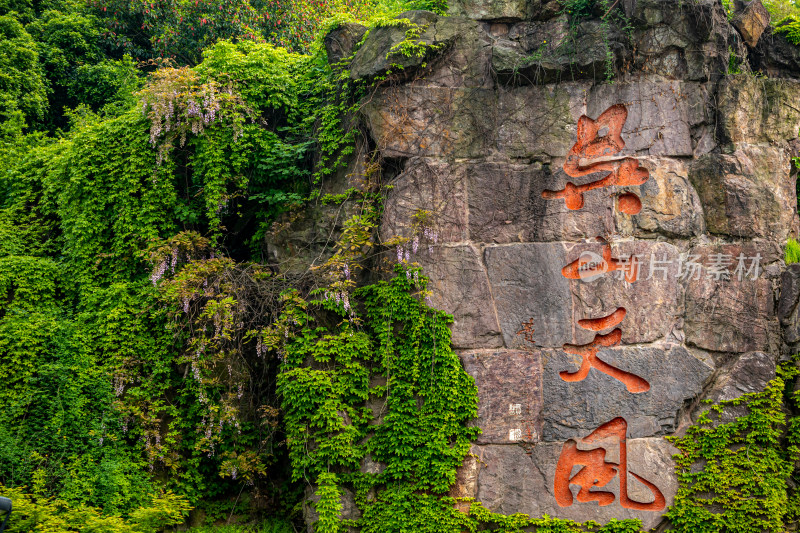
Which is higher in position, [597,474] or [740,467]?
[740,467]

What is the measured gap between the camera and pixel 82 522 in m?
6.40

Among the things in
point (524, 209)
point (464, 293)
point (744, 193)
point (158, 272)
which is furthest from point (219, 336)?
point (744, 193)

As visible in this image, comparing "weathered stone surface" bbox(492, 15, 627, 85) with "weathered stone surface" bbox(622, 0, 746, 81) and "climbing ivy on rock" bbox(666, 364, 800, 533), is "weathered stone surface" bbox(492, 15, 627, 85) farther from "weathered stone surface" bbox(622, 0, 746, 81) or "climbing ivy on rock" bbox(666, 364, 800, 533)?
"climbing ivy on rock" bbox(666, 364, 800, 533)

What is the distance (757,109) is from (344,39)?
17.2 ft

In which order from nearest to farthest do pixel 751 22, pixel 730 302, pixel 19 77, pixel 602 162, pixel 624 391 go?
pixel 624 391 → pixel 730 302 → pixel 602 162 → pixel 751 22 → pixel 19 77

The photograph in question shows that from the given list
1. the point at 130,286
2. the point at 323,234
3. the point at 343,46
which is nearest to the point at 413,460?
the point at 323,234

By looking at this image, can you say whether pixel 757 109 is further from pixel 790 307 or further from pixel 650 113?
pixel 790 307

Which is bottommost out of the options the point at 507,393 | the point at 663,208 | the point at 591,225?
the point at 507,393

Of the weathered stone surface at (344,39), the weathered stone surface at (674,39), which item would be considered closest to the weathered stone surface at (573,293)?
the weathered stone surface at (674,39)

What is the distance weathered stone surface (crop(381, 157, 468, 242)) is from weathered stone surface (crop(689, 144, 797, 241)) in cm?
275

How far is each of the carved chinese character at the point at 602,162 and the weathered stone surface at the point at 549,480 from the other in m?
2.72

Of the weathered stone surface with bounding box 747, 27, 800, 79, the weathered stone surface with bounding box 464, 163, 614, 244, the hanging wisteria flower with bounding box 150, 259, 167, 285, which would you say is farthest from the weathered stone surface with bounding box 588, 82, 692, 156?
the hanging wisteria flower with bounding box 150, 259, 167, 285

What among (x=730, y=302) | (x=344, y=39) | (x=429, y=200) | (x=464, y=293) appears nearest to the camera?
(x=730, y=302)

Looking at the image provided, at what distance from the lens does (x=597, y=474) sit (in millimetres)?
6680
